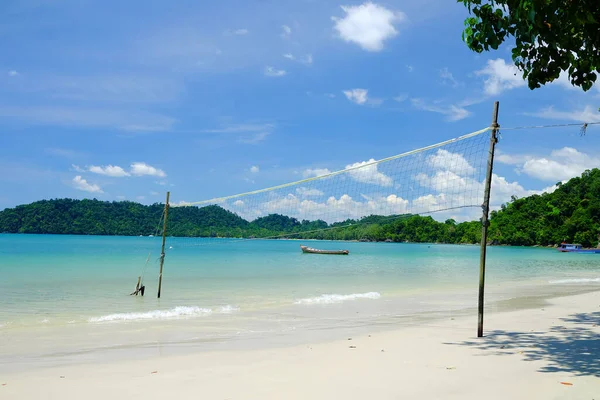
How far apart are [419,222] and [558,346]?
5041 inches

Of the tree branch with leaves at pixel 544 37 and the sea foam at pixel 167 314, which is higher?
the tree branch with leaves at pixel 544 37

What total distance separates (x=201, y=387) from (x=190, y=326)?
16.4ft

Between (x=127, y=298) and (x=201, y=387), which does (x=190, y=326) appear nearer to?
(x=201, y=387)

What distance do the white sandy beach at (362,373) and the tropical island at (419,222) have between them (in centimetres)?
4342

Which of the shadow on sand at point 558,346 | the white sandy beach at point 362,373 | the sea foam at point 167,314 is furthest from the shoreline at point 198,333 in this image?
the shadow on sand at point 558,346

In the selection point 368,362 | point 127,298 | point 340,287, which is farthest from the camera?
point 340,287

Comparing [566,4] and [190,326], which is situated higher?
[566,4]

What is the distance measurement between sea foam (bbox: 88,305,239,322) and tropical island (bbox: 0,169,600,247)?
36985 millimetres

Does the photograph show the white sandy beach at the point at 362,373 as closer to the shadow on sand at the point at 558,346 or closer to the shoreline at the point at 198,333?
the shadow on sand at the point at 558,346

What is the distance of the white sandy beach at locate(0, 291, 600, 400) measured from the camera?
489 centimetres

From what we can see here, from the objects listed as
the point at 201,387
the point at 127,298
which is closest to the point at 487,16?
the point at 201,387

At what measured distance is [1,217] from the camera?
131250mm

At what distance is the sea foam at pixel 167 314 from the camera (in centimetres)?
1139

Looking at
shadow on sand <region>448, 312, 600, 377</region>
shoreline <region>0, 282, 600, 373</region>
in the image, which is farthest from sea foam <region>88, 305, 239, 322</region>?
shadow on sand <region>448, 312, 600, 377</region>
